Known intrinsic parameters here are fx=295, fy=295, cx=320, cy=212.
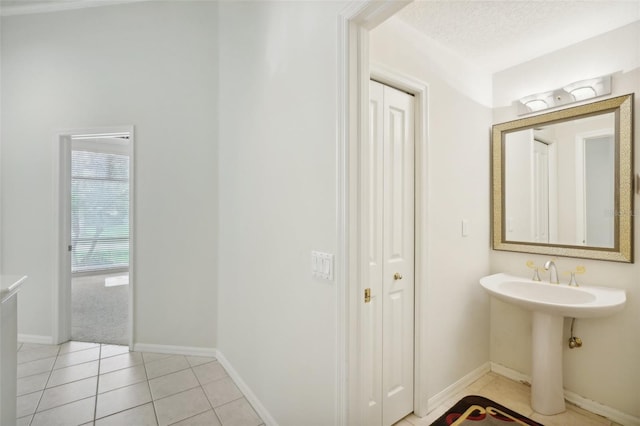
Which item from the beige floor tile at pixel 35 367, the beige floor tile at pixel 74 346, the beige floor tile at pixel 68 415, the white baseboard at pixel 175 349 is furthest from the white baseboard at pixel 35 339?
the beige floor tile at pixel 68 415

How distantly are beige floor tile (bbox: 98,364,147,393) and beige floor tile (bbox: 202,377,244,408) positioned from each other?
559mm

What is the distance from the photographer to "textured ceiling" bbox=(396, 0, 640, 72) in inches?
69.1

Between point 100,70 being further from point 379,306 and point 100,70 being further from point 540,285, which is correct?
point 540,285

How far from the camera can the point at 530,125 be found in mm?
2270

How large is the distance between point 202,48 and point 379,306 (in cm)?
267

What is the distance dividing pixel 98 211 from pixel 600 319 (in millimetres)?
6958

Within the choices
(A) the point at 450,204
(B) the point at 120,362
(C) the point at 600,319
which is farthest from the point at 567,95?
(B) the point at 120,362

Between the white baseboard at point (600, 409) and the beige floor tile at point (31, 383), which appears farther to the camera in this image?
the beige floor tile at point (31, 383)

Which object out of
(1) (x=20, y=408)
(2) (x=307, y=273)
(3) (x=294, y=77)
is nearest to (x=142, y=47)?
(3) (x=294, y=77)

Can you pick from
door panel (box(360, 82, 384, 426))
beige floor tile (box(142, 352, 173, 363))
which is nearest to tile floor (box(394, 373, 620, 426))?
door panel (box(360, 82, 384, 426))

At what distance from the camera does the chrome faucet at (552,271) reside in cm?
208

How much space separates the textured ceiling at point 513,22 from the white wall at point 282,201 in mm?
825

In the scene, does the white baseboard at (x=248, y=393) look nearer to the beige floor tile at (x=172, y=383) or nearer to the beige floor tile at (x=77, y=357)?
the beige floor tile at (x=172, y=383)

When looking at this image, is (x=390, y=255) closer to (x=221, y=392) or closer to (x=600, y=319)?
(x=600, y=319)
